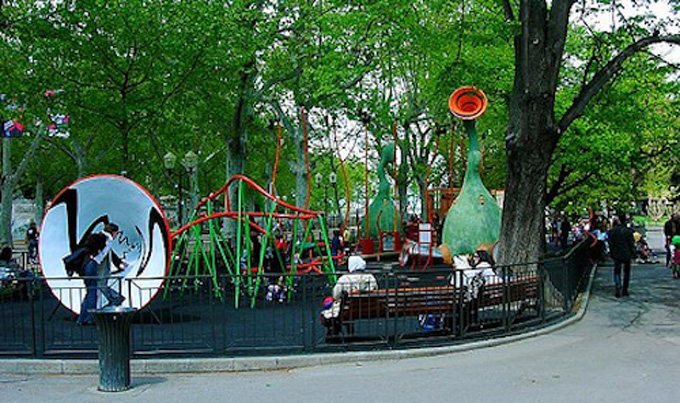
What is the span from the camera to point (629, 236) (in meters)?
16.3

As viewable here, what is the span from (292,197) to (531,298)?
61593mm

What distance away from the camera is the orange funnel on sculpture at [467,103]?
20844 mm

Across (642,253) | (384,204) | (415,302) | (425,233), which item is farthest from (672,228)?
(415,302)

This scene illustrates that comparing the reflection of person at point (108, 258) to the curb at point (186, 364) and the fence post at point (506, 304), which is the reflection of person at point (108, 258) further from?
the fence post at point (506, 304)

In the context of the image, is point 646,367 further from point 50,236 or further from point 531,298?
point 50,236

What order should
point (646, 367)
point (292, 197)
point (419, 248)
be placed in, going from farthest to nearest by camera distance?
point (292, 197) → point (419, 248) → point (646, 367)

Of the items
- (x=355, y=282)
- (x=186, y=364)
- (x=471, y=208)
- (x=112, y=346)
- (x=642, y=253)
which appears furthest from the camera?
(x=642, y=253)

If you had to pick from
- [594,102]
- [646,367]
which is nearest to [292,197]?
[594,102]

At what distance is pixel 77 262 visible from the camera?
12.5 metres

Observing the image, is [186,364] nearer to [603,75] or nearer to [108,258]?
[108,258]

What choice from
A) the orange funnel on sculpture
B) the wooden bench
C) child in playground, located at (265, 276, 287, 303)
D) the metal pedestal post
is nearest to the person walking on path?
the orange funnel on sculpture

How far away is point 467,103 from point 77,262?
12.7 metres

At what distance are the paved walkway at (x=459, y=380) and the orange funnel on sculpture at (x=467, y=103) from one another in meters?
10.4

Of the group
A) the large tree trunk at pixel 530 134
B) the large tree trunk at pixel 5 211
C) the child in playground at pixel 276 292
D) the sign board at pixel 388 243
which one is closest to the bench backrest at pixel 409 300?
the large tree trunk at pixel 530 134
